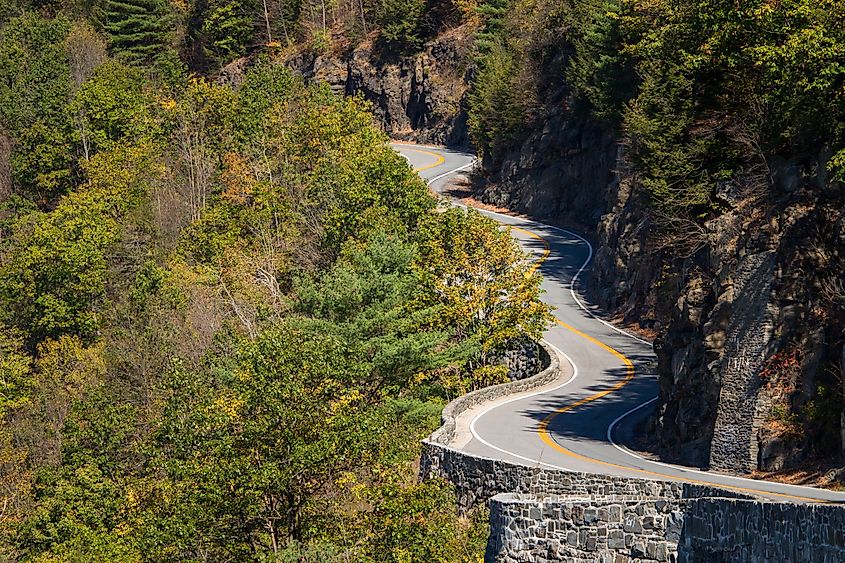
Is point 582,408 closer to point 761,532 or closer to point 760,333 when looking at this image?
point 760,333

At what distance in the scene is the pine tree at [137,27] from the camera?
108 m

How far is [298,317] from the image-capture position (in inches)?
1630

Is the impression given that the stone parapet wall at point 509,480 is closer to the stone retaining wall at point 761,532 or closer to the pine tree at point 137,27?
the stone retaining wall at point 761,532

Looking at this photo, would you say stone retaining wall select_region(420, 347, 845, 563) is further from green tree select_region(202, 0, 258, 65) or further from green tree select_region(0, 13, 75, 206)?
green tree select_region(202, 0, 258, 65)

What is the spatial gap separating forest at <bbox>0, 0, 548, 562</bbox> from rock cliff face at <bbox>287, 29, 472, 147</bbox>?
1598cm

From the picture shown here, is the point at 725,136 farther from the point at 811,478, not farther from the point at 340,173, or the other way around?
the point at 340,173

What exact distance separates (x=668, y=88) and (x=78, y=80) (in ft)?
219

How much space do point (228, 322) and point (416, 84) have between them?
5311 centimetres

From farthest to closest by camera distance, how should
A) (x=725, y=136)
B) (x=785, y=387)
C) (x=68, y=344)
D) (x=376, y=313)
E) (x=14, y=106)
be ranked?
(x=14, y=106) → (x=68, y=344) → (x=376, y=313) → (x=725, y=136) → (x=785, y=387)

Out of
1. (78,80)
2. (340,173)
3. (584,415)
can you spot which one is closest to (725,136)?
(584,415)

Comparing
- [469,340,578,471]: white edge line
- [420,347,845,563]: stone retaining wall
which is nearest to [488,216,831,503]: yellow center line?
[469,340,578,471]: white edge line

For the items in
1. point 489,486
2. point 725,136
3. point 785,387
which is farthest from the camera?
point 725,136

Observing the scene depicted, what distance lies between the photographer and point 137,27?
109750 millimetres

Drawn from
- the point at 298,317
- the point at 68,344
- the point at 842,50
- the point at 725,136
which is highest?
the point at 842,50
